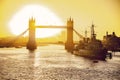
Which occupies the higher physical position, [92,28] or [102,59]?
[92,28]

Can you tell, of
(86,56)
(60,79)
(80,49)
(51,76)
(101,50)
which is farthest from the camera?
(80,49)

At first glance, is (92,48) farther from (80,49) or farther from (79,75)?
(79,75)

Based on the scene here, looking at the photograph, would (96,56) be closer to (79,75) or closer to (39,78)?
(79,75)

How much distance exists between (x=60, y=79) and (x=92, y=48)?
55.1 metres

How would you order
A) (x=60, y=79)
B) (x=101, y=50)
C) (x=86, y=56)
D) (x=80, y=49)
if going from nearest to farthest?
(x=60, y=79)
(x=101, y=50)
(x=86, y=56)
(x=80, y=49)

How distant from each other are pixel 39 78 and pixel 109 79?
14.4m

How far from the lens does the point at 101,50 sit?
117125 millimetres

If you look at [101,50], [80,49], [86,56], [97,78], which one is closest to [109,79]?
[97,78]

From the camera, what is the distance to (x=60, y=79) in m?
65.2

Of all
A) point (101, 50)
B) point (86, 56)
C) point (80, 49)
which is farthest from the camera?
point (80, 49)

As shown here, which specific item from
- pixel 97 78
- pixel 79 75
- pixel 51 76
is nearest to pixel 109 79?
pixel 97 78

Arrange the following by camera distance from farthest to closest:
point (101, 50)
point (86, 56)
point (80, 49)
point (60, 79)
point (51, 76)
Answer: point (80, 49), point (86, 56), point (101, 50), point (51, 76), point (60, 79)

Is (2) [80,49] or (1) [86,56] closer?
(1) [86,56]

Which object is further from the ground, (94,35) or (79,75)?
(94,35)
